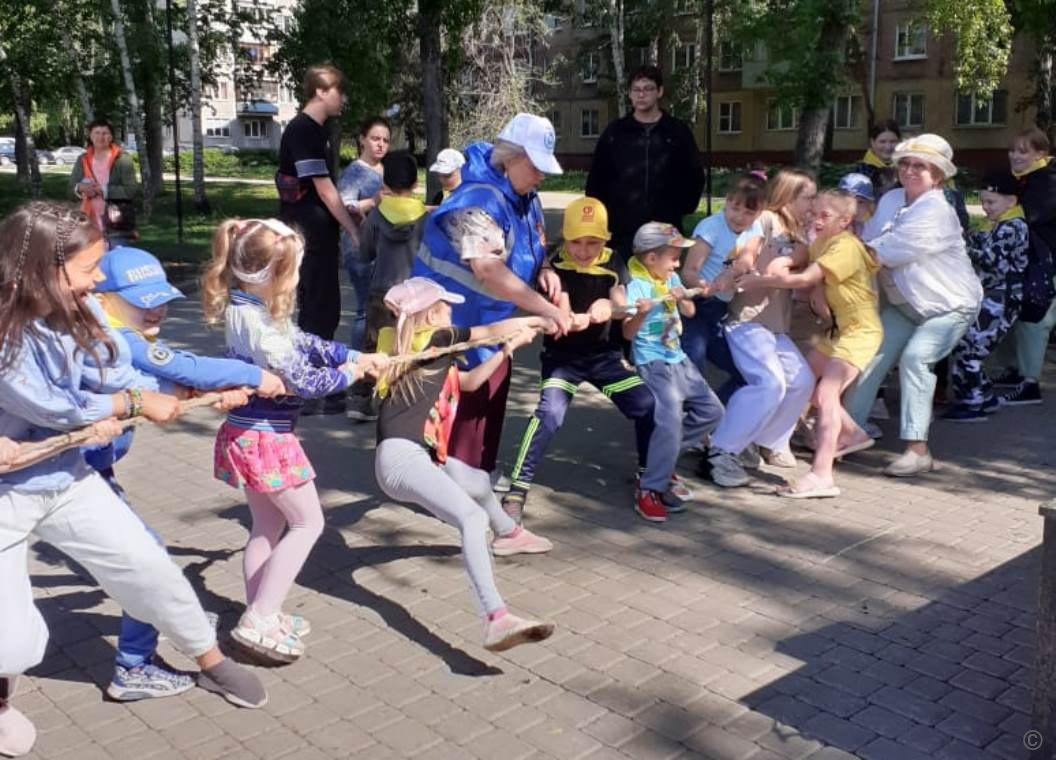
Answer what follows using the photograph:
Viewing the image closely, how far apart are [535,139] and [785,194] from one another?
231cm

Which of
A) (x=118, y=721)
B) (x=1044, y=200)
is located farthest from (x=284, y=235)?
(x=1044, y=200)

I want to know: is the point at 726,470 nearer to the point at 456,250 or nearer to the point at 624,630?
the point at 624,630

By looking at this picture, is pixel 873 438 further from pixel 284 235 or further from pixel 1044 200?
pixel 284 235

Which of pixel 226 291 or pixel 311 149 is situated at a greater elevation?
pixel 311 149

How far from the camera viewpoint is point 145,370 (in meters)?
3.85

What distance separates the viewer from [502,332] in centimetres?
492

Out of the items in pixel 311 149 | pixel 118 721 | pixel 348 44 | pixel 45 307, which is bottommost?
pixel 118 721

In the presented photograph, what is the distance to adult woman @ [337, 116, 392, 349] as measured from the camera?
27.7 feet

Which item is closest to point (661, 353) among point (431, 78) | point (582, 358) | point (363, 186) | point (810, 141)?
point (582, 358)

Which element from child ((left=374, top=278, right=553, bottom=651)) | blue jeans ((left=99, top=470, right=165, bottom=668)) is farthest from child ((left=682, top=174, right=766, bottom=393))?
blue jeans ((left=99, top=470, right=165, bottom=668))

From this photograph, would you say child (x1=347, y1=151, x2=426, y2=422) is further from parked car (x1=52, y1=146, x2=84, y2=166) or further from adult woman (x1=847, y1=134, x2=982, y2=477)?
parked car (x1=52, y1=146, x2=84, y2=166)

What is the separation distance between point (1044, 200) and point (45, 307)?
724 cm

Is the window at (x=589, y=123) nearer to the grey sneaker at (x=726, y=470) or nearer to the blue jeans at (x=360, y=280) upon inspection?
the blue jeans at (x=360, y=280)

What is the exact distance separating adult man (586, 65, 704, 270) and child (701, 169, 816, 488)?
Result: 750 mm
